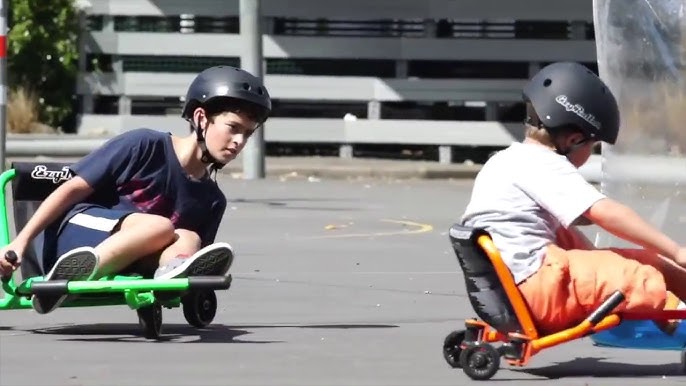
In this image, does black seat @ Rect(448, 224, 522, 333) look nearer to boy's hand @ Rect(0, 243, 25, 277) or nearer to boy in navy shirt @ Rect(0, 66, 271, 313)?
boy in navy shirt @ Rect(0, 66, 271, 313)

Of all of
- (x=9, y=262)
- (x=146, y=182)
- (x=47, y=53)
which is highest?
(x=146, y=182)

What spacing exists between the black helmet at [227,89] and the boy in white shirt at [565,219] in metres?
1.24

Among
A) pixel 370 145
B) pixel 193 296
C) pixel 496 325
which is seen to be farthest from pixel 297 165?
pixel 496 325

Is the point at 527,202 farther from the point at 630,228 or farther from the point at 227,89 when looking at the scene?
the point at 227,89

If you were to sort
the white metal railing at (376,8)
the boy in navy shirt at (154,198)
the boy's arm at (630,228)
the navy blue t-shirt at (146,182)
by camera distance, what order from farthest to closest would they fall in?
the white metal railing at (376,8), the navy blue t-shirt at (146,182), the boy in navy shirt at (154,198), the boy's arm at (630,228)

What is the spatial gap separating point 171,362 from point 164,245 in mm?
793

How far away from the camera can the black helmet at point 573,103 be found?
6793mm

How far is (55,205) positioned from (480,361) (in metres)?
2.03

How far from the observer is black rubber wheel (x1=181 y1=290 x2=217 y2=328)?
802 cm

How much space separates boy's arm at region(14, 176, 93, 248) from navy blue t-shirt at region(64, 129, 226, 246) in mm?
42

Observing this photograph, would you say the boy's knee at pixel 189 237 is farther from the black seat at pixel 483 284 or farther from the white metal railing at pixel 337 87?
the white metal railing at pixel 337 87

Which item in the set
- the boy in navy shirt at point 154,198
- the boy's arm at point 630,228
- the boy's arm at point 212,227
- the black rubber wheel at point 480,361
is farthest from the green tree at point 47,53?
the boy's arm at point 630,228

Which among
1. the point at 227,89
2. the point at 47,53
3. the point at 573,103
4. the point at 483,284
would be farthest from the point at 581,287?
the point at 47,53

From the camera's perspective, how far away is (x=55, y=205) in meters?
7.59
